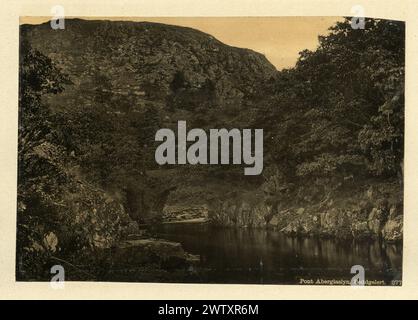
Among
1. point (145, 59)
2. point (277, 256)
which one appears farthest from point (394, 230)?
point (145, 59)

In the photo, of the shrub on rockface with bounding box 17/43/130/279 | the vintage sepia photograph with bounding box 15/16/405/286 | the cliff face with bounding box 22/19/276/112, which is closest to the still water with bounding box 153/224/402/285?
the vintage sepia photograph with bounding box 15/16/405/286

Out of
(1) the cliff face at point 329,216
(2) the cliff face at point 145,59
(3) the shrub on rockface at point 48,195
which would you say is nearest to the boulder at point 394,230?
(1) the cliff face at point 329,216

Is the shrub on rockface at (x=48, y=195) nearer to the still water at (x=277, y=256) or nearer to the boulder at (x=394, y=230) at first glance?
the still water at (x=277, y=256)

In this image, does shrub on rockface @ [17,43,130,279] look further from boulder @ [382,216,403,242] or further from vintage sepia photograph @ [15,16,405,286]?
boulder @ [382,216,403,242]

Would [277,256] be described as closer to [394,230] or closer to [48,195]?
[394,230]

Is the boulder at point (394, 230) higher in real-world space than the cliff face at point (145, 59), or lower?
lower
